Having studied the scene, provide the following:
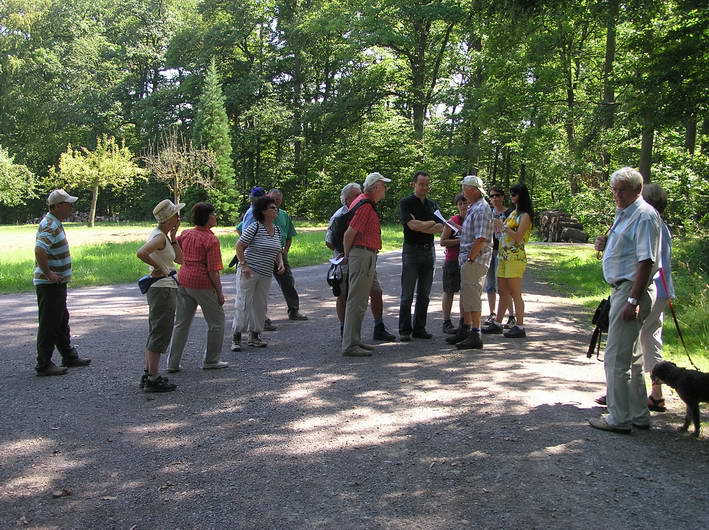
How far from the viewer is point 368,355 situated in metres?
7.23

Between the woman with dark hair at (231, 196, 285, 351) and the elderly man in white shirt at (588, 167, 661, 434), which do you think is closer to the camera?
the elderly man in white shirt at (588, 167, 661, 434)

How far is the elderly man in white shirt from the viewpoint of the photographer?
4.55 m

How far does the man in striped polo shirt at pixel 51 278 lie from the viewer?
630cm

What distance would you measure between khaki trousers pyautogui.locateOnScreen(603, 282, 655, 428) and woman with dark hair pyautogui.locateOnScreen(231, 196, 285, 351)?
427cm

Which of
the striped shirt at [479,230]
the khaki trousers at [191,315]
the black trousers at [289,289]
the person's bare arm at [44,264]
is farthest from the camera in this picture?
the black trousers at [289,289]

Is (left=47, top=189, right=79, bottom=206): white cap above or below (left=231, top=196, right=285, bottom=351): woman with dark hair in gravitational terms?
above

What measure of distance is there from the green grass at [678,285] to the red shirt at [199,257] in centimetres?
519

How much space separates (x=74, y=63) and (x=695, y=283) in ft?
177

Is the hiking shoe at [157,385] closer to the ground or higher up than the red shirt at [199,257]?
closer to the ground

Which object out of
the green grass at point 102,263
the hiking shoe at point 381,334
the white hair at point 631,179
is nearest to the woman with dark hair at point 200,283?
the hiking shoe at point 381,334

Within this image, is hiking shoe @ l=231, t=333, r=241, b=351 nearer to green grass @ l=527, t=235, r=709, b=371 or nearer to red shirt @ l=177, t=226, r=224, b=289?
red shirt @ l=177, t=226, r=224, b=289

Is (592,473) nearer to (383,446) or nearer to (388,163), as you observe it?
(383,446)

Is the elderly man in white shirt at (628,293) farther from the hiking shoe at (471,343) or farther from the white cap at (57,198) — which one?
the white cap at (57,198)

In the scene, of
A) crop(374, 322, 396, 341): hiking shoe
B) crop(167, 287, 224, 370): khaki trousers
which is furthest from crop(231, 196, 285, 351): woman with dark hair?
crop(374, 322, 396, 341): hiking shoe
